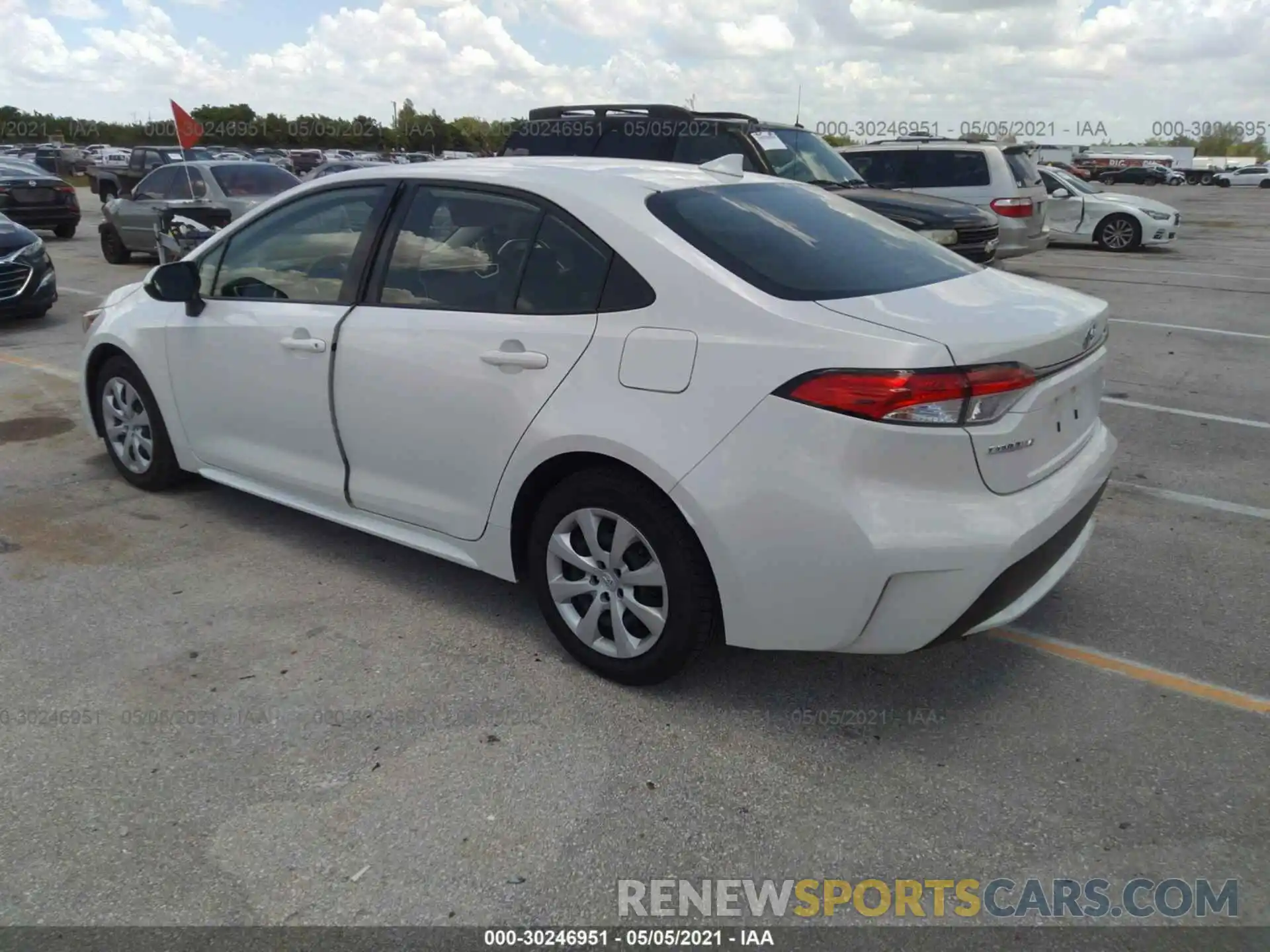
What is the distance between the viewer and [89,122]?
9512cm

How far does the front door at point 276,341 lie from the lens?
4094 millimetres

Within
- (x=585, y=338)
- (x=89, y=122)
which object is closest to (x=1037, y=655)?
(x=585, y=338)

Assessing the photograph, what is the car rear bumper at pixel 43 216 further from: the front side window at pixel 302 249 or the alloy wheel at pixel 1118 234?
the alloy wheel at pixel 1118 234

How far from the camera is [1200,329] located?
10.2m

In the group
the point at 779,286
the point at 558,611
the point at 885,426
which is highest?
the point at 779,286

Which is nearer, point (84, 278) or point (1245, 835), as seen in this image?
point (1245, 835)

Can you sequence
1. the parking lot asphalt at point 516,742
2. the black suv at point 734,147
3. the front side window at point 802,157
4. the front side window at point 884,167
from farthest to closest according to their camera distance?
the front side window at point 884,167 → the front side window at point 802,157 → the black suv at point 734,147 → the parking lot asphalt at point 516,742

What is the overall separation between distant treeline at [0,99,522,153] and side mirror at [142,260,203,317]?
68.7 metres

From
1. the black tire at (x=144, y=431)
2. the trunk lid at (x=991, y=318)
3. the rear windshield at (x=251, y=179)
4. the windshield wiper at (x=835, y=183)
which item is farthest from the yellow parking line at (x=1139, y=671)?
the rear windshield at (x=251, y=179)

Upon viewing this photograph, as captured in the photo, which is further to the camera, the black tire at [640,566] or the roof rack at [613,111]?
the roof rack at [613,111]

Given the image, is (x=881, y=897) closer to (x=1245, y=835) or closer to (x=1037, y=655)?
(x=1245, y=835)

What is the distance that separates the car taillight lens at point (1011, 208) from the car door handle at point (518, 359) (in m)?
11.4

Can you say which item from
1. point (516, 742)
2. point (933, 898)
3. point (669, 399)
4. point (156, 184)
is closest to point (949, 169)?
point (156, 184)

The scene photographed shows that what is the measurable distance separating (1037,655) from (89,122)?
362ft
